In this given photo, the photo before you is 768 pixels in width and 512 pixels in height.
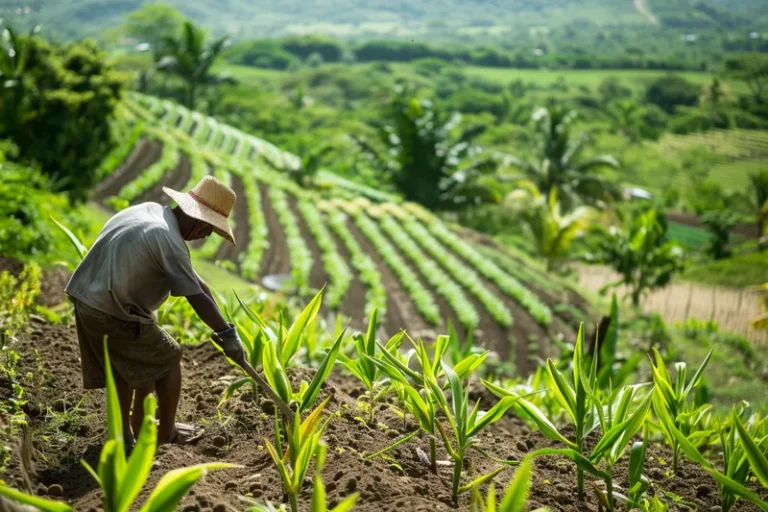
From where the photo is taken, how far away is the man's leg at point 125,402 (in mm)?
3521

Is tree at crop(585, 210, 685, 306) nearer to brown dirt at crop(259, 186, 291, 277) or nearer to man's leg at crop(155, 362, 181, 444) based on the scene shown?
brown dirt at crop(259, 186, 291, 277)

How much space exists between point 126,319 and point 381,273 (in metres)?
11.1

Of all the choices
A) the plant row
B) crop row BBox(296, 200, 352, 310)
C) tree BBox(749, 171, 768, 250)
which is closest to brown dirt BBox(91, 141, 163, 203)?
crop row BBox(296, 200, 352, 310)

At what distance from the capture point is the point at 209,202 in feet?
11.3

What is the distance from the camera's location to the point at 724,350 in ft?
44.9

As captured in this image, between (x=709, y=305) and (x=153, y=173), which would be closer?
(x=153, y=173)

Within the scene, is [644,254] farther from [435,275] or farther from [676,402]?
[676,402]

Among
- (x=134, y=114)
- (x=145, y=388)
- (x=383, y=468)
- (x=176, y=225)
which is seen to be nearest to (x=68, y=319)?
(x=145, y=388)

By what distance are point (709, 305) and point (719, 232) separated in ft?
38.5

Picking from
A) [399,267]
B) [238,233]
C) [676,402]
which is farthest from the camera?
[238,233]

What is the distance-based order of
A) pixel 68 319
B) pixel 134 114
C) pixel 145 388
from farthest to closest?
pixel 134 114 → pixel 68 319 → pixel 145 388

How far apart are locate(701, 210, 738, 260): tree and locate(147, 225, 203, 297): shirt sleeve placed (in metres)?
29.6

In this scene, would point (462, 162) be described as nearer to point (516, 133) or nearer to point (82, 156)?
point (82, 156)

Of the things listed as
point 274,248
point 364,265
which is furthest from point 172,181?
point 364,265
